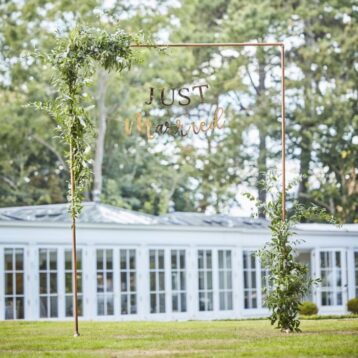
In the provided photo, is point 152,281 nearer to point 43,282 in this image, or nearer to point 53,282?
point 53,282

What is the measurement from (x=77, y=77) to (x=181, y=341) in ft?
12.2

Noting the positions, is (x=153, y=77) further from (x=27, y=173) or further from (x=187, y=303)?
(x=187, y=303)

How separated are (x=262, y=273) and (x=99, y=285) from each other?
4.51 metres

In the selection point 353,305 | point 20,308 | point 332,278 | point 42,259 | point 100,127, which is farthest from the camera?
point 100,127

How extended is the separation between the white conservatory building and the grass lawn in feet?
17.0

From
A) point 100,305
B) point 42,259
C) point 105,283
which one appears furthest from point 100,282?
point 42,259

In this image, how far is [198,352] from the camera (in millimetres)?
10047

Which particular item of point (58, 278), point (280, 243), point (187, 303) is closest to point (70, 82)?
point (280, 243)

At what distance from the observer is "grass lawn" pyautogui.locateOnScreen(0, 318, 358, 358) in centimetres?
1004

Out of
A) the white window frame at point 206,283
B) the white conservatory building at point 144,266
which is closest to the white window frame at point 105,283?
the white conservatory building at point 144,266

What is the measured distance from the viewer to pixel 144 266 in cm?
2089

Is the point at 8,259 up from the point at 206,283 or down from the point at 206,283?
up

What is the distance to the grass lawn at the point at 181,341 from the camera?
10.0m

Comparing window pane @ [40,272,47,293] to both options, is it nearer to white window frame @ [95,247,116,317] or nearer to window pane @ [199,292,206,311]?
white window frame @ [95,247,116,317]
